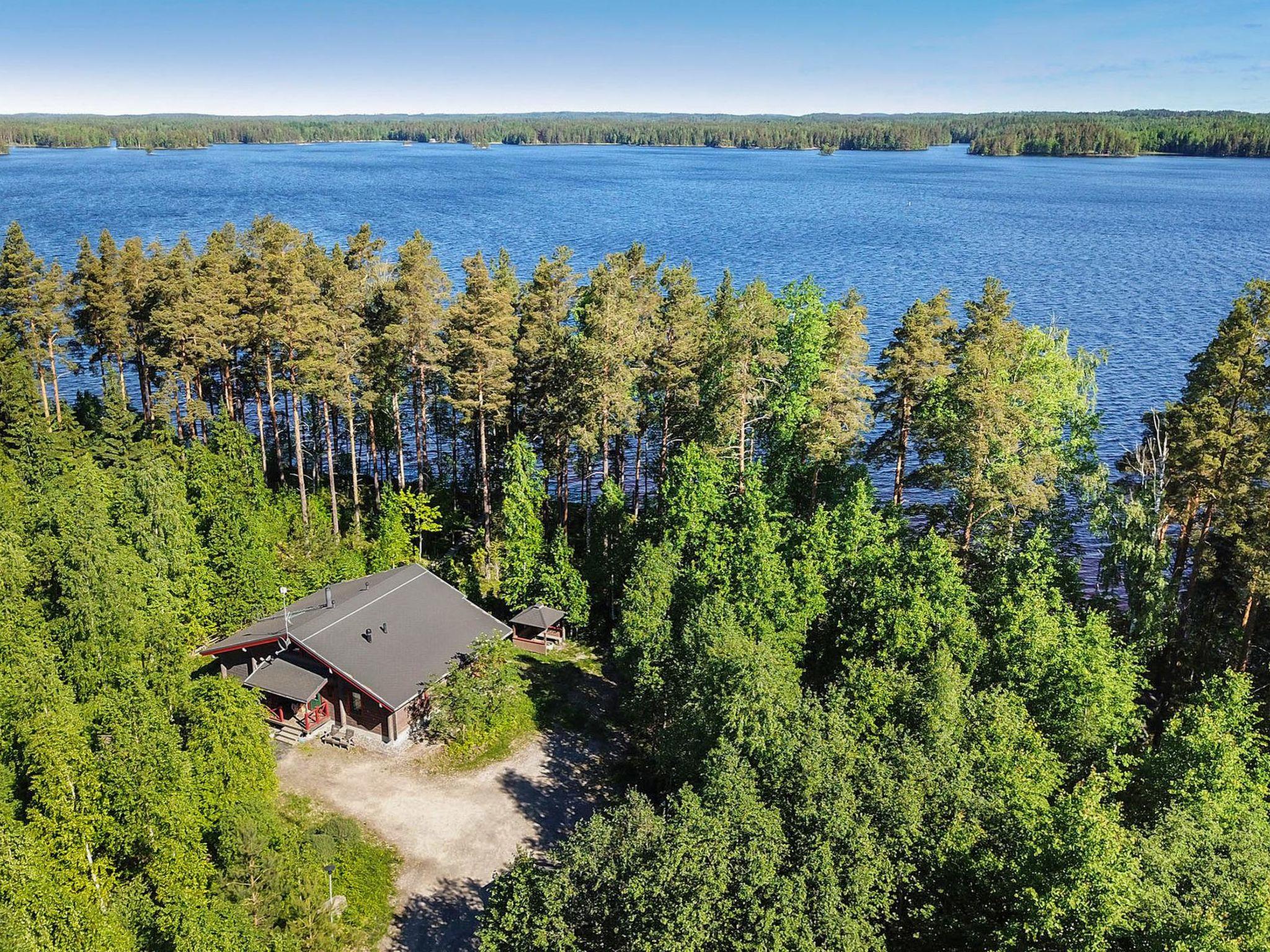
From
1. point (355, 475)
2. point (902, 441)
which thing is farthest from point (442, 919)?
point (902, 441)

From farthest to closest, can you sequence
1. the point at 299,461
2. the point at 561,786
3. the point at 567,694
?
the point at 299,461 < the point at 567,694 < the point at 561,786

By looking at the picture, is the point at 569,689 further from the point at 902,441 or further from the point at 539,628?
the point at 902,441

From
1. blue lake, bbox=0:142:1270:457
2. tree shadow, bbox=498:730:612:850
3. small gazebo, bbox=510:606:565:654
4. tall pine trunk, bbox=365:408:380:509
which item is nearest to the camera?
tree shadow, bbox=498:730:612:850

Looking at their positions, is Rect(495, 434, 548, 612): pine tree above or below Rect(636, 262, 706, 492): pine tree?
Result: below

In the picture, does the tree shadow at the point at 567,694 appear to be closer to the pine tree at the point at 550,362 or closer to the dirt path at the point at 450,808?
the dirt path at the point at 450,808

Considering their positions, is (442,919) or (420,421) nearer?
(442,919)

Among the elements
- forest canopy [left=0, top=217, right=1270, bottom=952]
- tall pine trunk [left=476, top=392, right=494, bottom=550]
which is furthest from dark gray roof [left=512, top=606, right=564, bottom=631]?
tall pine trunk [left=476, top=392, right=494, bottom=550]

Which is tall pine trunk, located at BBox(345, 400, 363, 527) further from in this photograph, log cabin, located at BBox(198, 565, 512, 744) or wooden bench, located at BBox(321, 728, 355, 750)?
wooden bench, located at BBox(321, 728, 355, 750)
